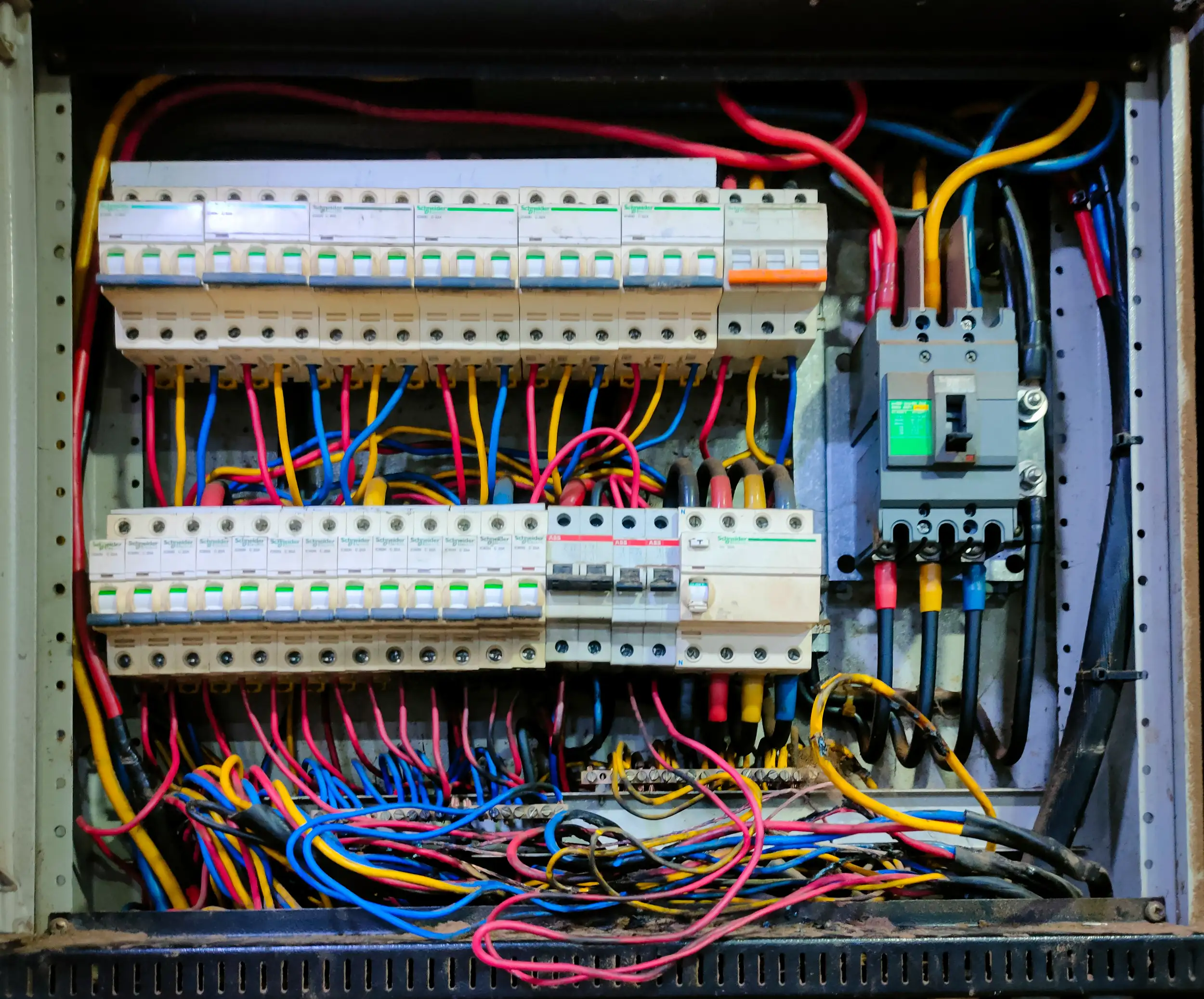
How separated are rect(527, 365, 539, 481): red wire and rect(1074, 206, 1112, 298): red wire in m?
0.92

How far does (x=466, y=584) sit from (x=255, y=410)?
0.45m

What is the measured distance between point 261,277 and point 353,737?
0.73m

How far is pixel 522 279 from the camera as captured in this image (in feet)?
4.38

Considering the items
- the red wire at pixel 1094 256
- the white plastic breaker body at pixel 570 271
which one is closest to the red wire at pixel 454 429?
the white plastic breaker body at pixel 570 271

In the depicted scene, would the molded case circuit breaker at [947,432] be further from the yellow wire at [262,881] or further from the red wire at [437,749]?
the yellow wire at [262,881]

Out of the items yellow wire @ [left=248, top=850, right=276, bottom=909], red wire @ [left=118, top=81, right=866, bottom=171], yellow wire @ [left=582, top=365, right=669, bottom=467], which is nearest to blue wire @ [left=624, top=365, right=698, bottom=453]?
yellow wire @ [left=582, top=365, right=669, bottom=467]

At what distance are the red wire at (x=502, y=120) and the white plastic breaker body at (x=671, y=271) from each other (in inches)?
3.9

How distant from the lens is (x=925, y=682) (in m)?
1.39

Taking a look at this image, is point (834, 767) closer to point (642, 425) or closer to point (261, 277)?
point (642, 425)

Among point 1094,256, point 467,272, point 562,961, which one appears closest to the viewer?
point 562,961

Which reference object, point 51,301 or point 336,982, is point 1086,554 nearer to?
point 336,982

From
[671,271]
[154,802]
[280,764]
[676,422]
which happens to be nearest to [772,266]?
[671,271]

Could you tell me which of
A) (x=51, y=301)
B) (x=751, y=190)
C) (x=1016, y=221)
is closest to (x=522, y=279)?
(x=751, y=190)

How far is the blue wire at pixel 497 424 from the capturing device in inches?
54.9
